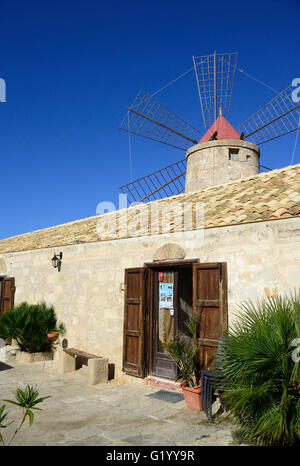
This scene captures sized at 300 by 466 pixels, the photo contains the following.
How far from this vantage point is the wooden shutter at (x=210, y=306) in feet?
16.5

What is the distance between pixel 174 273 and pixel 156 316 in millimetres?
860

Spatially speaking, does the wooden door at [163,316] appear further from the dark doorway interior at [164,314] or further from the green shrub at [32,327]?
the green shrub at [32,327]

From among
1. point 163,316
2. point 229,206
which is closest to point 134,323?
point 163,316

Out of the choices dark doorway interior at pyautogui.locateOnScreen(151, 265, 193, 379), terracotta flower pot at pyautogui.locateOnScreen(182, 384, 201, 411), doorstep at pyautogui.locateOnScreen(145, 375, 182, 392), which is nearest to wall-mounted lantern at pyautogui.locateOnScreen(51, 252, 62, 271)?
dark doorway interior at pyautogui.locateOnScreen(151, 265, 193, 379)

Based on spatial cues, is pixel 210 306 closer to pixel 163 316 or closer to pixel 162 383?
pixel 163 316

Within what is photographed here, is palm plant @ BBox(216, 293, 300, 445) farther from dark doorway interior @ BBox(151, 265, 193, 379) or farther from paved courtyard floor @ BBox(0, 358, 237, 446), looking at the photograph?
dark doorway interior @ BBox(151, 265, 193, 379)

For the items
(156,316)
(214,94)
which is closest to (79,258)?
(156,316)

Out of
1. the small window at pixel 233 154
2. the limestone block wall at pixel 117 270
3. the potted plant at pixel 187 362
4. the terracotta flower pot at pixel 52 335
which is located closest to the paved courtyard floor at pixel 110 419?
the potted plant at pixel 187 362

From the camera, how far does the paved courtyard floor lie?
3.63 metres

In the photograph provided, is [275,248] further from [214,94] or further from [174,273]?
[214,94]

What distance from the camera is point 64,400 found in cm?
523

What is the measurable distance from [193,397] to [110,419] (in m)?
1.10

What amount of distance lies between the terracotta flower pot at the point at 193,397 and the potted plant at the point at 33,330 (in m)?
4.14

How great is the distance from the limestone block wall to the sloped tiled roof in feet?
0.63
